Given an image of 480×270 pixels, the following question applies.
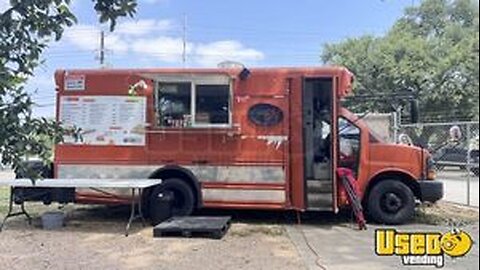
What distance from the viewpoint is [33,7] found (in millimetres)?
4070

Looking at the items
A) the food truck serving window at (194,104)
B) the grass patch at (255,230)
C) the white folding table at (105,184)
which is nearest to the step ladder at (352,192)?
the grass patch at (255,230)

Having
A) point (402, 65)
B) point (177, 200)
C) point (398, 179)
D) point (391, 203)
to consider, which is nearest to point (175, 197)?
point (177, 200)

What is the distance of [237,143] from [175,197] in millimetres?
1468

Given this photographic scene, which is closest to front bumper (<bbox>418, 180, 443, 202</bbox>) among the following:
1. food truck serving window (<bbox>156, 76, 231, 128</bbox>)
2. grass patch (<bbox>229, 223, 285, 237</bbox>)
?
grass patch (<bbox>229, 223, 285, 237</bbox>)

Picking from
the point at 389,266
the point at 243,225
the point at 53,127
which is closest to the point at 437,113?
the point at 243,225

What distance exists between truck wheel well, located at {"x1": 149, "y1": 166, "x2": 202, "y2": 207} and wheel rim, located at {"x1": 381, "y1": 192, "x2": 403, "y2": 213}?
3293 millimetres

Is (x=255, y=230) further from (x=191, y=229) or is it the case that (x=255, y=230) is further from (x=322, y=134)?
(x=322, y=134)

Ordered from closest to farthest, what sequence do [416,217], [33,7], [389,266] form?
1. [33,7]
2. [389,266]
3. [416,217]

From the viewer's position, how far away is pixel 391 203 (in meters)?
11.3

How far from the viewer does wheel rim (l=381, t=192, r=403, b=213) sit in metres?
11.3

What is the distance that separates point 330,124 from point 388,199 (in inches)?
66.6

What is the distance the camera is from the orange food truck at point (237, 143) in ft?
36.9

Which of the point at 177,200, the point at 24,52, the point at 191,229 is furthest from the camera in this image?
the point at 177,200

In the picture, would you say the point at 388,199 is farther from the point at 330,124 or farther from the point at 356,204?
the point at 330,124
